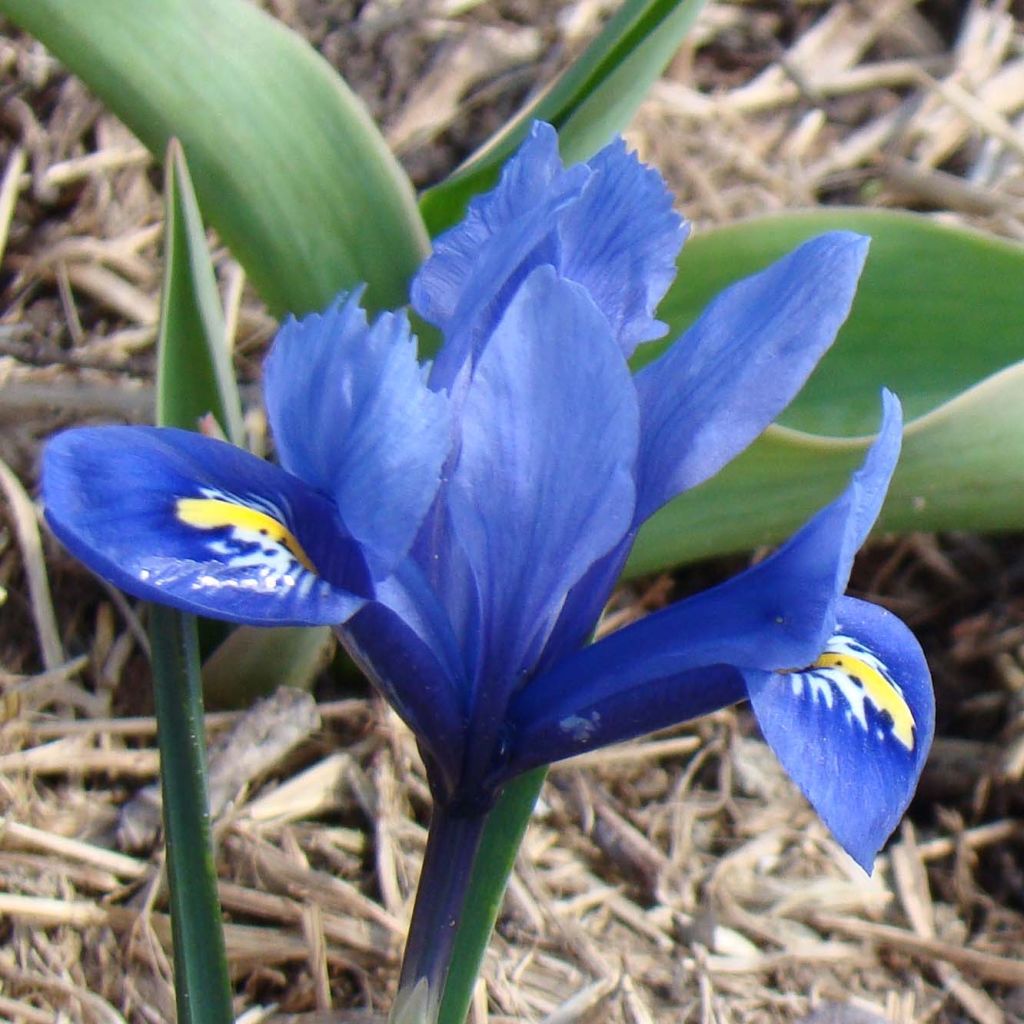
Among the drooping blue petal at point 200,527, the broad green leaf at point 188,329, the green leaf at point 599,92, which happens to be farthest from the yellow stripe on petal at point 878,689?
the green leaf at point 599,92

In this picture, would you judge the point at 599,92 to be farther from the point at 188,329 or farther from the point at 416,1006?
the point at 416,1006

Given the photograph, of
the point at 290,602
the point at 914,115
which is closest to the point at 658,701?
the point at 290,602

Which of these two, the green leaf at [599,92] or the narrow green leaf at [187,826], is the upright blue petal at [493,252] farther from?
the green leaf at [599,92]

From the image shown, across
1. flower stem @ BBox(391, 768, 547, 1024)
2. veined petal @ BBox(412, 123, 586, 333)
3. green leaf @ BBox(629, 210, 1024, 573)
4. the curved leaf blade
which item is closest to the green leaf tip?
flower stem @ BBox(391, 768, 547, 1024)

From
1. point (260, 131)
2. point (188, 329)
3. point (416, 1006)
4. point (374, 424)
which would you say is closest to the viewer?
point (374, 424)

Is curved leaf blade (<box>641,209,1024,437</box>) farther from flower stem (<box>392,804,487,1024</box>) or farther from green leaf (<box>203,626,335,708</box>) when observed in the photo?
flower stem (<box>392,804,487,1024</box>)

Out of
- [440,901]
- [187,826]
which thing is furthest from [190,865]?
[440,901]

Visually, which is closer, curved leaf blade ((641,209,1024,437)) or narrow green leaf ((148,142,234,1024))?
narrow green leaf ((148,142,234,1024))
